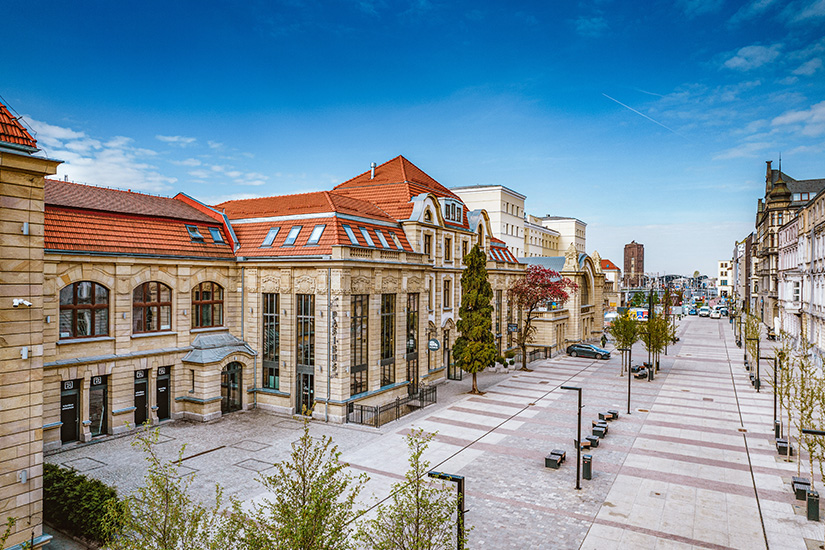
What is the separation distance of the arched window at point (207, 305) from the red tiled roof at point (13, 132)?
683 inches

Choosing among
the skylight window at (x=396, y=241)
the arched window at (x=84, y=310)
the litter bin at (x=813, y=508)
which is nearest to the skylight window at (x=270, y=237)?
the skylight window at (x=396, y=241)

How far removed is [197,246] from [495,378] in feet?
81.5

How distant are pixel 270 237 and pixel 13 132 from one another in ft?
62.5

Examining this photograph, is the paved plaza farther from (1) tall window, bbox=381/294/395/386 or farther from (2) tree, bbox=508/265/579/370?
(2) tree, bbox=508/265/579/370

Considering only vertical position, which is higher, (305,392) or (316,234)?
(316,234)

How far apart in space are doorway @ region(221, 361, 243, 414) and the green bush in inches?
513

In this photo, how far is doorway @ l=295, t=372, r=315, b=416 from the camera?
2803 cm

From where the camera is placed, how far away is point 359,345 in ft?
94.1

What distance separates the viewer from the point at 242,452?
22.1m

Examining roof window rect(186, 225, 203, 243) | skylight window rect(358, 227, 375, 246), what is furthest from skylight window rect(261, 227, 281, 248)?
skylight window rect(358, 227, 375, 246)

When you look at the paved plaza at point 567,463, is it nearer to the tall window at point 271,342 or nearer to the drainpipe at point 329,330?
the drainpipe at point 329,330

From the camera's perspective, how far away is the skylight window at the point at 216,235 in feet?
→ 102

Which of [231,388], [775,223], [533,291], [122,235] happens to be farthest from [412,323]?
[775,223]

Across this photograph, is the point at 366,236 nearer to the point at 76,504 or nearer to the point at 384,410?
the point at 384,410
